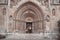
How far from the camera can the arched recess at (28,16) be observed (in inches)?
549

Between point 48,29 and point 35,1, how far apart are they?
2.58m

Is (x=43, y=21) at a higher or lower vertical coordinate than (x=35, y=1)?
lower

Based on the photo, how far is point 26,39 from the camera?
1134 centimetres

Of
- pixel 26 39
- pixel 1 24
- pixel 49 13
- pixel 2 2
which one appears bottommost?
pixel 26 39

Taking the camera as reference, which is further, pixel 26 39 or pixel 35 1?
pixel 35 1

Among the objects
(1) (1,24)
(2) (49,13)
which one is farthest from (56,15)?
(1) (1,24)

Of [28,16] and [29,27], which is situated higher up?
[28,16]

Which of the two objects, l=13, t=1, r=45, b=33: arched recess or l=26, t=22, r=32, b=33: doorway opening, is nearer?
l=13, t=1, r=45, b=33: arched recess

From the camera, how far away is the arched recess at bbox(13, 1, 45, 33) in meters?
13.9

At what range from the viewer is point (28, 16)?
14.7m

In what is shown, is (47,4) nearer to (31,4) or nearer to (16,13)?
(31,4)

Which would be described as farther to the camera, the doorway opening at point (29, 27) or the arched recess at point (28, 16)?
the doorway opening at point (29, 27)

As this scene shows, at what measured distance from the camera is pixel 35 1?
13977 millimetres

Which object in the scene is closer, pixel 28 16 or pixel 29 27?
pixel 28 16
